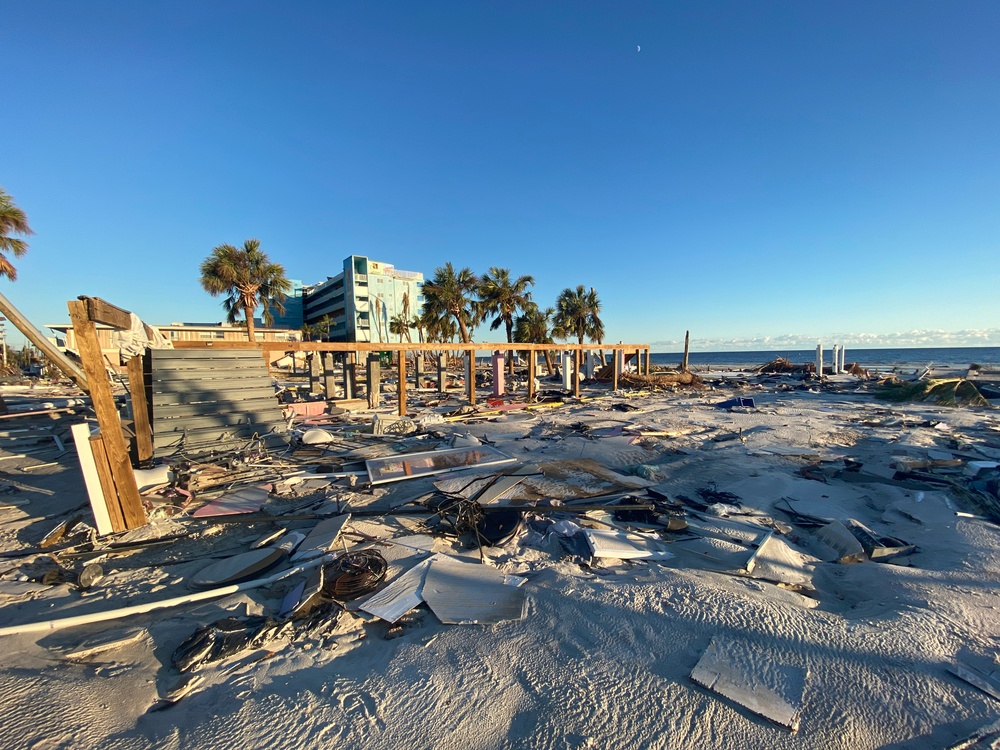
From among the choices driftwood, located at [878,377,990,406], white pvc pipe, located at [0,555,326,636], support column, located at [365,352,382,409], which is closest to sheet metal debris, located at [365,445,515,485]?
white pvc pipe, located at [0,555,326,636]

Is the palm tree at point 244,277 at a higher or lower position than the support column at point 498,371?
higher

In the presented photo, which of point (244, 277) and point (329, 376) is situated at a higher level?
point (244, 277)

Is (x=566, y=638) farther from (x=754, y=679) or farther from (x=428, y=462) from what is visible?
(x=428, y=462)

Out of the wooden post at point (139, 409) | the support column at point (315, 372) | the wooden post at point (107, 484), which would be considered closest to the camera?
the wooden post at point (107, 484)

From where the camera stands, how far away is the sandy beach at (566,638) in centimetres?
247

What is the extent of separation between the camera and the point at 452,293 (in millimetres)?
34375

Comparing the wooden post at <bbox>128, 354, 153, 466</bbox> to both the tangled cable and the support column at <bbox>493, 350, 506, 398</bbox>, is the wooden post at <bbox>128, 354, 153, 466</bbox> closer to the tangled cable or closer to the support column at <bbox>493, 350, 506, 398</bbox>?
the tangled cable

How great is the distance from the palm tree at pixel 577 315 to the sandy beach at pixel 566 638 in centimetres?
3314

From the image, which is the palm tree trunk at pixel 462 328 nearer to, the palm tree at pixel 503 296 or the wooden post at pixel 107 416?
the palm tree at pixel 503 296

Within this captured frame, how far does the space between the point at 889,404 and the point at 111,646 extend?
26217 millimetres

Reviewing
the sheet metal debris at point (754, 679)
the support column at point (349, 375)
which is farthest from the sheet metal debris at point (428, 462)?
the support column at point (349, 375)

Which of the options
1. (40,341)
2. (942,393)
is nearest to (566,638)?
(40,341)

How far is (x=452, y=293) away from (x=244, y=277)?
14.6 metres

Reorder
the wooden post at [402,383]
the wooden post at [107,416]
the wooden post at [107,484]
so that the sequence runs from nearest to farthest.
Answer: the wooden post at [107,416]
the wooden post at [107,484]
the wooden post at [402,383]
